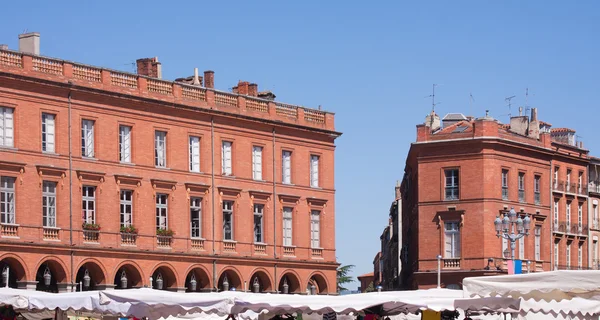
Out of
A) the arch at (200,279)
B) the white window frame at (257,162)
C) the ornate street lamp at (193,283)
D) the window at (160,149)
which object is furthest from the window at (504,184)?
the window at (160,149)

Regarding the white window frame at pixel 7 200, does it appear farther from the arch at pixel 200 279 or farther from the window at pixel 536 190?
the window at pixel 536 190

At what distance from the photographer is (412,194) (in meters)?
84.5

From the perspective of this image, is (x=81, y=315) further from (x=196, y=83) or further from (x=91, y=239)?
(x=196, y=83)

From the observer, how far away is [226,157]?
63.4 meters

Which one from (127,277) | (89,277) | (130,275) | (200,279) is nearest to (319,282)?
(200,279)

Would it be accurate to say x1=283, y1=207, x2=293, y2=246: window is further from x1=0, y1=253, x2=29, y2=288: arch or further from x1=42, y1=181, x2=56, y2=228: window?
x1=0, y1=253, x2=29, y2=288: arch

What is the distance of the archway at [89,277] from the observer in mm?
55031

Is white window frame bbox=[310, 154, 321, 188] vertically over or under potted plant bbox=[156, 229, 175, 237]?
over

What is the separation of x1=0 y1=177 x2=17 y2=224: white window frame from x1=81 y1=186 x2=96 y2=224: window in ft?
12.4

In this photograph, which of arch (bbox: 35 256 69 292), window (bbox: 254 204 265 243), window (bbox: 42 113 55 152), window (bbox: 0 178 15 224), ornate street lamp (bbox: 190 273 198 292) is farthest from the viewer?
window (bbox: 254 204 265 243)

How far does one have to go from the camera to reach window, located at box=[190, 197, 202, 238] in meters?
61.2

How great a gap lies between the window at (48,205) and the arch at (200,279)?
889 centimetres

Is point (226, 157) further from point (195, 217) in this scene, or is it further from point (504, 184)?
point (504, 184)

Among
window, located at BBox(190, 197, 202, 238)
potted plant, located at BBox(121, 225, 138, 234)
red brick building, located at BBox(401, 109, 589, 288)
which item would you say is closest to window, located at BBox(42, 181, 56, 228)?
potted plant, located at BBox(121, 225, 138, 234)
